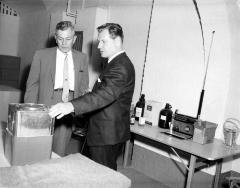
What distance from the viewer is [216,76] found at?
9.55 ft

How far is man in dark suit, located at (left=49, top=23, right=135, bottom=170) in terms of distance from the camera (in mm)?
1940

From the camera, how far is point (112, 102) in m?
2.10

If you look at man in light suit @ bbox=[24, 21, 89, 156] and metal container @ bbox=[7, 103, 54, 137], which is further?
man in light suit @ bbox=[24, 21, 89, 156]

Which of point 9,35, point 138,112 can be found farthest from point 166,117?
point 9,35

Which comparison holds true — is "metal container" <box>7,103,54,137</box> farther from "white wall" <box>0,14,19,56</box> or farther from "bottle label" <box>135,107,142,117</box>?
"white wall" <box>0,14,19,56</box>

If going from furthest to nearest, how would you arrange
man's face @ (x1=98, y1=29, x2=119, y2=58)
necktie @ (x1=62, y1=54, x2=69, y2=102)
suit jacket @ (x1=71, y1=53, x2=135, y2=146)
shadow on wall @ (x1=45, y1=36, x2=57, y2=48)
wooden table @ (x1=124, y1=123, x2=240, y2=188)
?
shadow on wall @ (x1=45, y1=36, x2=57, y2=48) → necktie @ (x1=62, y1=54, x2=69, y2=102) → wooden table @ (x1=124, y1=123, x2=240, y2=188) → man's face @ (x1=98, y1=29, x2=119, y2=58) → suit jacket @ (x1=71, y1=53, x2=135, y2=146)

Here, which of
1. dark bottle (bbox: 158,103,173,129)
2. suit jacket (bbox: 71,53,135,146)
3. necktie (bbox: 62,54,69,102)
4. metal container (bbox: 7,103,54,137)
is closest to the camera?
metal container (bbox: 7,103,54,137)

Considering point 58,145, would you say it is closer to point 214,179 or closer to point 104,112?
point 104,112

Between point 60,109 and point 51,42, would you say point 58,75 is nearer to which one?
point 60,109

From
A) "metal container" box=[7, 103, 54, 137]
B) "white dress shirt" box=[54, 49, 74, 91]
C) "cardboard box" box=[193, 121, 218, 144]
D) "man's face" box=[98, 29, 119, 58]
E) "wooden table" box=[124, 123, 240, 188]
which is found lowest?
"wooden table" box=[124, 123, 240, 188]

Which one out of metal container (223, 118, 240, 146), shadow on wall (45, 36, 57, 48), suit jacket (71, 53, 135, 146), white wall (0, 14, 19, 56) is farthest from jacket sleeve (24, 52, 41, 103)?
white wall (0, 14, 19, 56)

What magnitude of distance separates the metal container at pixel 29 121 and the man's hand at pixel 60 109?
0.08ft

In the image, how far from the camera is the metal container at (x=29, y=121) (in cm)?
136

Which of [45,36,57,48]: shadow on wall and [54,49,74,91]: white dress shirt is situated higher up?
[45,36,57,48]: shadow on wall
